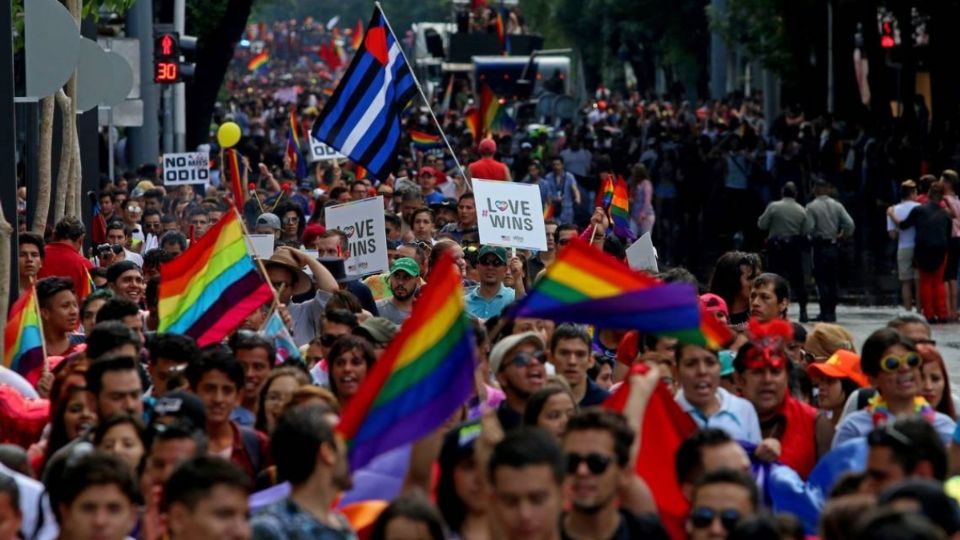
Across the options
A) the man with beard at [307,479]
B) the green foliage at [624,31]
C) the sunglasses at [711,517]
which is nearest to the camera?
the man with beard at [307,479]

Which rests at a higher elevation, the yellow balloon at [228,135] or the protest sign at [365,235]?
the yellow balloon at [228,135]

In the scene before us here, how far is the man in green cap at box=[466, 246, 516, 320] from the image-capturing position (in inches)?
557

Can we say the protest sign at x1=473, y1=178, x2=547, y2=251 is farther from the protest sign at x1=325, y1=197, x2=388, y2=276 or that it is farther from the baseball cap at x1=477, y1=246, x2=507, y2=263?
the baseball cap at x1=477, y1=246, x2=507, y2=263

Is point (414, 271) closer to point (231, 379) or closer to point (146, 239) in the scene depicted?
point (231, 379)

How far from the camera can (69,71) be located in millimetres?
13711

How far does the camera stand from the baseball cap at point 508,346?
31.8 feet

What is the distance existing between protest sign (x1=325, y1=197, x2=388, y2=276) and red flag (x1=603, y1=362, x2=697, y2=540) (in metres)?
6.87

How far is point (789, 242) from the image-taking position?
24375mm

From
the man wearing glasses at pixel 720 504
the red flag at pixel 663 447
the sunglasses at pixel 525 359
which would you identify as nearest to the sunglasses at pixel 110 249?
the sunglasses at pixel 525 359

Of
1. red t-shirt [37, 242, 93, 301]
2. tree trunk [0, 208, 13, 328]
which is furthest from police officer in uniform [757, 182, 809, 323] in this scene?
tree trunk [0, 208, 13, 328]

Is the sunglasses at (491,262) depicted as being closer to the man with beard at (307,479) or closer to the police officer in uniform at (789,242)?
the man with beard at (307,479)

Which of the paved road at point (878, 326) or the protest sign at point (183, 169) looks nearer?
the paved road at point (878, 326)

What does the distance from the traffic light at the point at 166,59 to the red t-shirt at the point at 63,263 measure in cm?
1257

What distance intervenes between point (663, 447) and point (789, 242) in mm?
15795
